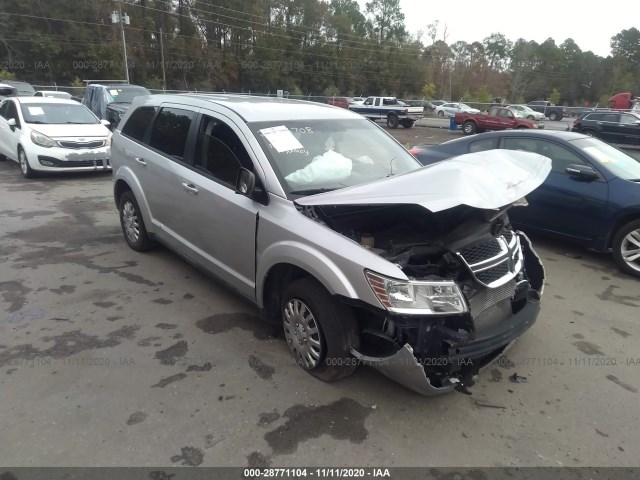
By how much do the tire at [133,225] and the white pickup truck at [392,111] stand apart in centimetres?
2419

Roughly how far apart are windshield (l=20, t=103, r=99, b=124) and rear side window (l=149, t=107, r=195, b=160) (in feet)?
22.7

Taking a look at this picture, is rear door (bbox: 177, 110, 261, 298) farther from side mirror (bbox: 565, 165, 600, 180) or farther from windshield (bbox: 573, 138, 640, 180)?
windshield (bbox: 573, 138, 640, 180)

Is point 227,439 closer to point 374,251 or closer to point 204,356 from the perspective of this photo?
point 204,356

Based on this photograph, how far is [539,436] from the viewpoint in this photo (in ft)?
8.97

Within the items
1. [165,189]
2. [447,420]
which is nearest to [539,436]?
[447,420]

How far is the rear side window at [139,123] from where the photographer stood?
4.98 metres

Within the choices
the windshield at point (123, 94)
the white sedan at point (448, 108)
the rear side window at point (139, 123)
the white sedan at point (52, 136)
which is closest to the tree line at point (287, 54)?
the white sedan at point (448, 108)

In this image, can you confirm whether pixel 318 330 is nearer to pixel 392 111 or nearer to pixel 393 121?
pixel 392 111

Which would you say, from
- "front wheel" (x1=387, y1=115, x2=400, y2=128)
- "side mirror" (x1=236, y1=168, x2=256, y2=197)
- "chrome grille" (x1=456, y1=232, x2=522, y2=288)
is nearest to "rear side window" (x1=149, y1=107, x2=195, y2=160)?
"side mirror" (x1=236, y1=168, x2=256, y2=197)

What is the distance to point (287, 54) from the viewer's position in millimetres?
66125

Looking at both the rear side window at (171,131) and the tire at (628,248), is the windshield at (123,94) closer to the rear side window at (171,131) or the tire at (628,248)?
the rear side window at (171,131)

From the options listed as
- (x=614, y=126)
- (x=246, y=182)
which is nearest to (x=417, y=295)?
(x=246, y=182)

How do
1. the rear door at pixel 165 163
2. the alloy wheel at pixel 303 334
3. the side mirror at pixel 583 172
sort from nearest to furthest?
the alloy wheel at pixel 303 334, the rear door at pixel 165 163, the side mirror at pixel 583 172

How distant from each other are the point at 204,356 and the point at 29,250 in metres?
3.49
